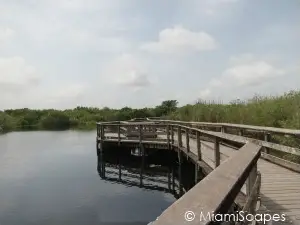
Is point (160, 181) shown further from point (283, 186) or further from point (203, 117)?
point (283, 186)

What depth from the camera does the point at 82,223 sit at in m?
9.56

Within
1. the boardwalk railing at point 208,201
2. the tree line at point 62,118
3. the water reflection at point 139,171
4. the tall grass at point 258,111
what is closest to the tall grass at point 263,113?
the tall grass at point 258,111

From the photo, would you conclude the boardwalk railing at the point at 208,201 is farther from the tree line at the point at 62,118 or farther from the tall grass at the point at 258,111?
the tree line at the point at 62,118

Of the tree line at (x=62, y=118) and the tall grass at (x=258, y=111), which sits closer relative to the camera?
the tall grass at (x=258, y=111)

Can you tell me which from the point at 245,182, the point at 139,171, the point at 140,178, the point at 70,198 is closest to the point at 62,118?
the point at 139,171

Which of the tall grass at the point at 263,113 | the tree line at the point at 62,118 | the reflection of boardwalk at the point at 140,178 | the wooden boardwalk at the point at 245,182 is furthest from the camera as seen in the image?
the tree line at the point at 62,118

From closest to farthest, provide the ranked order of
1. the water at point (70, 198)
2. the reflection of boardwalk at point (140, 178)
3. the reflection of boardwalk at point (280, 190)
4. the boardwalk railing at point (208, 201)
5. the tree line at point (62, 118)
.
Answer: the boardwalk railing at point (208, 201) → the reflection of boardwalk at point (280, 190) → the water at point (70, 198) → the reflection of boardwalk at point (140, 178) → the tree line at point (62, 118)

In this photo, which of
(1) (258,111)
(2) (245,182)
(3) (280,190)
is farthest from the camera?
(1) (258,111)

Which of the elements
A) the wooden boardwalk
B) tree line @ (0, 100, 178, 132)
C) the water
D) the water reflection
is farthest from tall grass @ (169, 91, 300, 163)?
tree line @ (0, 100, 178, 132)

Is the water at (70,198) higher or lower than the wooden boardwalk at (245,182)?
lower

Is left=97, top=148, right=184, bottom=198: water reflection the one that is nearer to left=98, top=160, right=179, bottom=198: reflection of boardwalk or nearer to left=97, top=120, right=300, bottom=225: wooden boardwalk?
left=98, top=160, right=179, bottom=198: reflection of boardwalk

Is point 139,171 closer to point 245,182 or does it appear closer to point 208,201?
point 245,182

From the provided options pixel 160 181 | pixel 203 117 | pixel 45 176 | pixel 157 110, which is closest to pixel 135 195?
pixel 160 181

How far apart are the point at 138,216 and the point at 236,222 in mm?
7818
